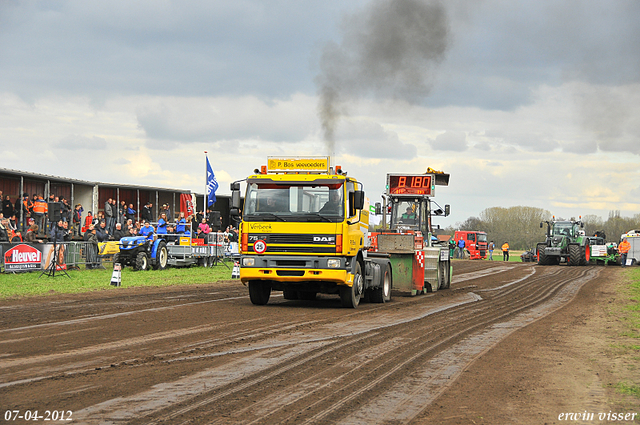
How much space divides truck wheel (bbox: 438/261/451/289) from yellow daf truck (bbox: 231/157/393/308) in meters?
7.14

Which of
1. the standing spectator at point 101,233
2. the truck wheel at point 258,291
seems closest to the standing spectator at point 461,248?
the standing spectator at point 101,233

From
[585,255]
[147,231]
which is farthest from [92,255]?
[585,255]

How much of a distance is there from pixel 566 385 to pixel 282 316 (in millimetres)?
6437

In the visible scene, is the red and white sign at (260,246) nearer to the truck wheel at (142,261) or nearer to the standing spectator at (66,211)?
the truck wheel at (142,261)

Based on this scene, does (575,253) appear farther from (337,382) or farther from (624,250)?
(337,382)

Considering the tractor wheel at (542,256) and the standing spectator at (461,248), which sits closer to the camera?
the tractor wheel at (542,256)

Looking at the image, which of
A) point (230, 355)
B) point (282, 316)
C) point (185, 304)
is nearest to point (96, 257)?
point (185, 304)

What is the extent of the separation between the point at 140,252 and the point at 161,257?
1303 mm

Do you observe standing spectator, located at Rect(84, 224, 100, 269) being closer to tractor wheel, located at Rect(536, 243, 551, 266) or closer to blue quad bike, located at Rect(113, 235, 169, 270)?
blue quad bike, located at Rect(113, 235, 169, 270)

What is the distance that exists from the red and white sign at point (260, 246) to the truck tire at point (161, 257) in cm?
1311

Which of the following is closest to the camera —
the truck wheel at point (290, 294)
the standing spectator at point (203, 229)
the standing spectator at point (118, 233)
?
the truck wheel at point (290, 294)

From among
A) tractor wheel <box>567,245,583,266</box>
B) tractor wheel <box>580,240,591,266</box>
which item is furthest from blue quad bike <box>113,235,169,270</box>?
tractor wheel <box>580,240,591,266</box>

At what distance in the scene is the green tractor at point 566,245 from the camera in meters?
41.1

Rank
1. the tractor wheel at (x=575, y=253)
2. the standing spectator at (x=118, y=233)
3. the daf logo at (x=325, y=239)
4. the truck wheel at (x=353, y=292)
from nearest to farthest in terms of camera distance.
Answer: the daf logo at (x=325, y=239) < the truck wheel at (x=353, y=292) < the standing spectator at (x=118, y=233) < the tractor wheel at (x=575, y=253)
